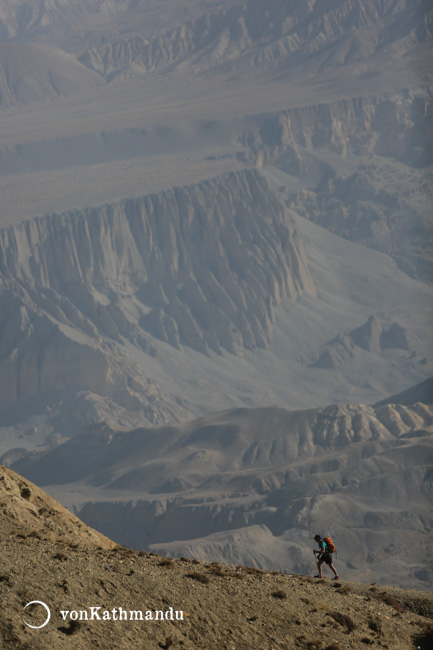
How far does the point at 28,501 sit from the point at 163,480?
11679 cm

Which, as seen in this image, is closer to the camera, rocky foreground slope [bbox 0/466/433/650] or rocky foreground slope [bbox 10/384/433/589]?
rocky foreground slope [bbox 0/466/433/650]

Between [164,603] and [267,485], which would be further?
[267,485]

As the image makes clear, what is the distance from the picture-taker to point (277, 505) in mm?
136375

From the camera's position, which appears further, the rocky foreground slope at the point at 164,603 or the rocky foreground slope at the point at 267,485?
the rocky foreground slope at the point at 267,485

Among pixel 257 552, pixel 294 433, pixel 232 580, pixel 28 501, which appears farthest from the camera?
pixel 294 433

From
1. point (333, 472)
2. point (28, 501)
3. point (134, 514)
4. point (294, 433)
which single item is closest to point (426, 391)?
point (294, 433)

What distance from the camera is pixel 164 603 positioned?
1217 inches

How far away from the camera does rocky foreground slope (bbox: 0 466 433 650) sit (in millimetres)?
28688

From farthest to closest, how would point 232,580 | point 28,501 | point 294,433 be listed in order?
point 294,433 < point 28,501 < point 232,580

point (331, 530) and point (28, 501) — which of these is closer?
point (28, 501)

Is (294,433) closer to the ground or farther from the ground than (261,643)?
farther from the ground

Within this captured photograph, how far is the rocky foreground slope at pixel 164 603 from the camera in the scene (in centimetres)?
2869

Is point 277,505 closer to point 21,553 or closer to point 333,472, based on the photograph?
point 333,472

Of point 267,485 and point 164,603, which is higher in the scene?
point 267,485
